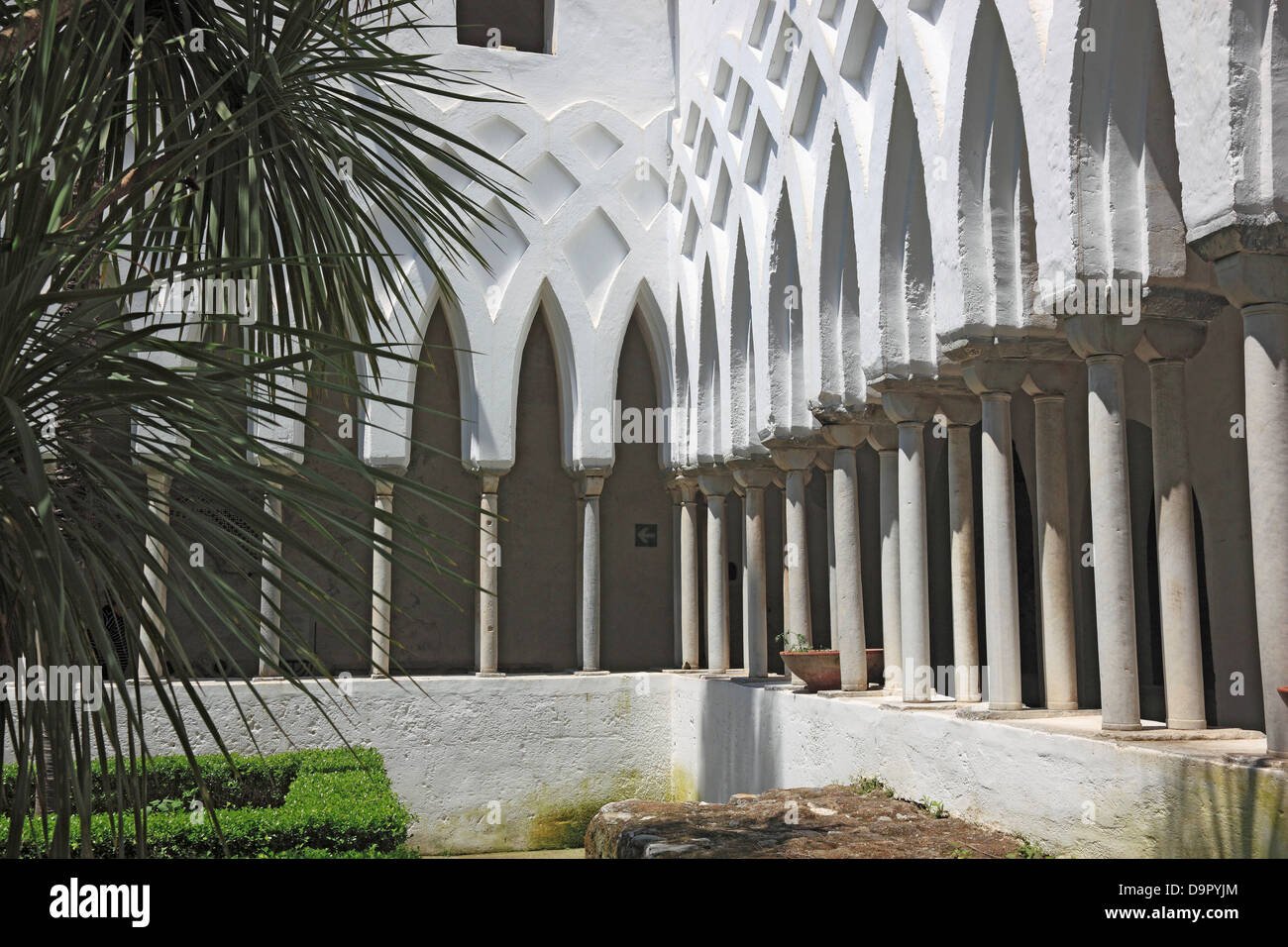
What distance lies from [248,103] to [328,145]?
0.38 m

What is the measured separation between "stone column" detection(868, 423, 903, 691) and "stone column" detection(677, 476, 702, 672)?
4.43 metres

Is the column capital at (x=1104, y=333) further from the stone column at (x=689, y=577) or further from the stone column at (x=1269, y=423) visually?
the stone column at (x=689, y=577)

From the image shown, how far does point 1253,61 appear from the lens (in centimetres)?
433

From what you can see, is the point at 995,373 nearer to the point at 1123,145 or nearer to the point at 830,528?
the point at 1123,145

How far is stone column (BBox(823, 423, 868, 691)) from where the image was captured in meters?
8.70

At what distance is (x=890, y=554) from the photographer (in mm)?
8703

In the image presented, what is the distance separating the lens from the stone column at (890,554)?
28.3ft

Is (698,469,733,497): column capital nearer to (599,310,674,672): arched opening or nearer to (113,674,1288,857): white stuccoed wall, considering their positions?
(599,310,674,672): arched opening

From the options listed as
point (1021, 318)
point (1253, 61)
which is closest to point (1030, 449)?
point (1021, 318)

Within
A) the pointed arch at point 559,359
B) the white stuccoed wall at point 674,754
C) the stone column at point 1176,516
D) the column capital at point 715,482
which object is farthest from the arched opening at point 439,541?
the stone column at point 1176,516

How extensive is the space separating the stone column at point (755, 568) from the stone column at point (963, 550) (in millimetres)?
3571

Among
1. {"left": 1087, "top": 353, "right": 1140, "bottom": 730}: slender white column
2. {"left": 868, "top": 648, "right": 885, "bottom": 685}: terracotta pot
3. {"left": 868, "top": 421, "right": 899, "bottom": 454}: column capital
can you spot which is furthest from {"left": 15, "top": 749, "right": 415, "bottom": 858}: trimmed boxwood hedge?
{"left": 868, "top": 648, "right": 885, "bottom": 685}: terracotta pot
